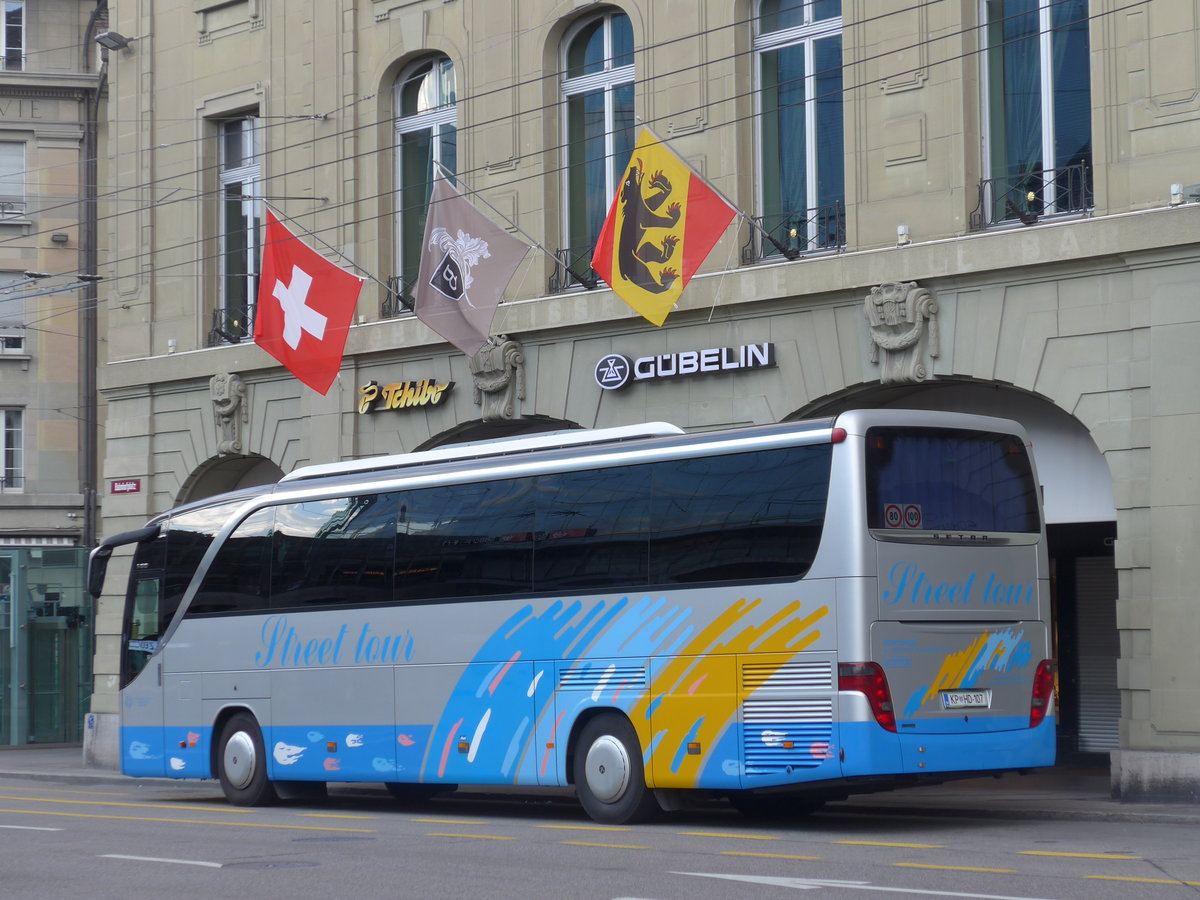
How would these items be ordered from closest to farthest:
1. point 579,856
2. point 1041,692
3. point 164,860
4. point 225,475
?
point 579,856
point 164,860
point 1041,692
point 225,475

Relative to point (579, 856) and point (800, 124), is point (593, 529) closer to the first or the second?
point (579, 856)

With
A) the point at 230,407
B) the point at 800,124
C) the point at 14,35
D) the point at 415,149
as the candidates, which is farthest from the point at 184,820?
the point at 14,35

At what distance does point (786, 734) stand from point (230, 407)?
1546 cm

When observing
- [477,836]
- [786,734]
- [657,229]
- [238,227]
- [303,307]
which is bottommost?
[477,836]

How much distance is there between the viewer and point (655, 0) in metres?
23.2

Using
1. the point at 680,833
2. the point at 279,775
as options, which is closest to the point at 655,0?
the point at 279,775

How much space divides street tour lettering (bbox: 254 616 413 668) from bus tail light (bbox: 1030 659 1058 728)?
605 centimetres

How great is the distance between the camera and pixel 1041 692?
51.5 ft

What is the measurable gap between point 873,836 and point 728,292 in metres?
8.74

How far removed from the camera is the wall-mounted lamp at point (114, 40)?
2977cm

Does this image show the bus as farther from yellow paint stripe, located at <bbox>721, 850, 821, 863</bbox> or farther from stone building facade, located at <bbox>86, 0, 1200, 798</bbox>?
stone building facade, located at <bbox>86, 0, 1200, 798</bbox>

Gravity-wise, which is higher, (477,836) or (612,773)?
(612,773)

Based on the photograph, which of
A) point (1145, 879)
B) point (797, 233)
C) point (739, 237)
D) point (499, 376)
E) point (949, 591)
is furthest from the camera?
point (499, 376)

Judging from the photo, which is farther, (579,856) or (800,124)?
(800,124)
